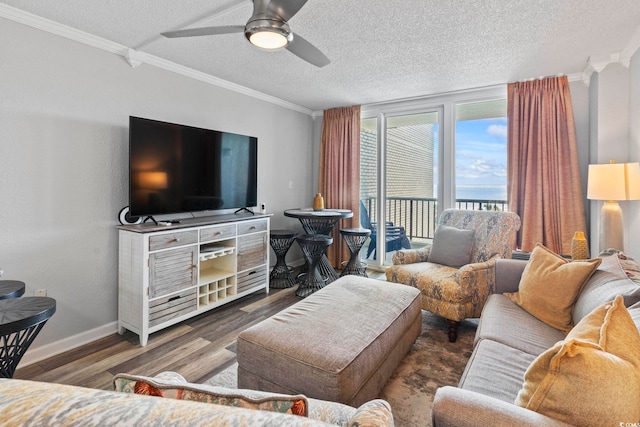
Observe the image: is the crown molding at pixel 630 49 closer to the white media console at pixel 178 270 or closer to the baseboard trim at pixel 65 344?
the white media console at pixel 178 270

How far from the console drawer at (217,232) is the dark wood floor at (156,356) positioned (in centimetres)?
75

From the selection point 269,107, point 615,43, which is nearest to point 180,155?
point 269,107

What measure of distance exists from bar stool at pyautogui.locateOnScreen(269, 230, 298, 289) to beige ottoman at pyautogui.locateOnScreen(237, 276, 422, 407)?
5.89ft

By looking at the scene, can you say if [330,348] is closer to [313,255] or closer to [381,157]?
[313,255]

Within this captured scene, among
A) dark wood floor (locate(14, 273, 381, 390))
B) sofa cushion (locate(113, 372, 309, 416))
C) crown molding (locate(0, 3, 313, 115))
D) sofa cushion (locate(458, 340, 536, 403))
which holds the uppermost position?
crown molding (locate(0, 3, 313, 115))

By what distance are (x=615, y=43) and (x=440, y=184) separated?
1.95m

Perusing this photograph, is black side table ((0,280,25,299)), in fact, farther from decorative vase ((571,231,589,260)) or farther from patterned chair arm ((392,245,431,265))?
decorative vase ((571,231,589,260))

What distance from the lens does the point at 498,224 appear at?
9.59ft

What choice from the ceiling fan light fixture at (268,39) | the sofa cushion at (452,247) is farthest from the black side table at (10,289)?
the sofa cushion at (452,247)

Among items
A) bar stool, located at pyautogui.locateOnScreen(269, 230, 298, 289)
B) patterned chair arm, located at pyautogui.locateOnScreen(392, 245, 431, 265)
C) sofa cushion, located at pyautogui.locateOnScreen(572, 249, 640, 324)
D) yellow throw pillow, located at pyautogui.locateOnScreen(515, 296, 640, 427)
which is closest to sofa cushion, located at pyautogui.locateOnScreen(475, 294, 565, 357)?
sofa cushion, located at pyautogui.locateOnScreen(572, 249, 640, 324)

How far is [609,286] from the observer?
1.50 metres

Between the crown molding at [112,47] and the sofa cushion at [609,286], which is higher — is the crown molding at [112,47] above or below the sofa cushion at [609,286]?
above

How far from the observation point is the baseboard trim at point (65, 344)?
7.11 feet

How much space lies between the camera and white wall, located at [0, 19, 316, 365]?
212 cm
